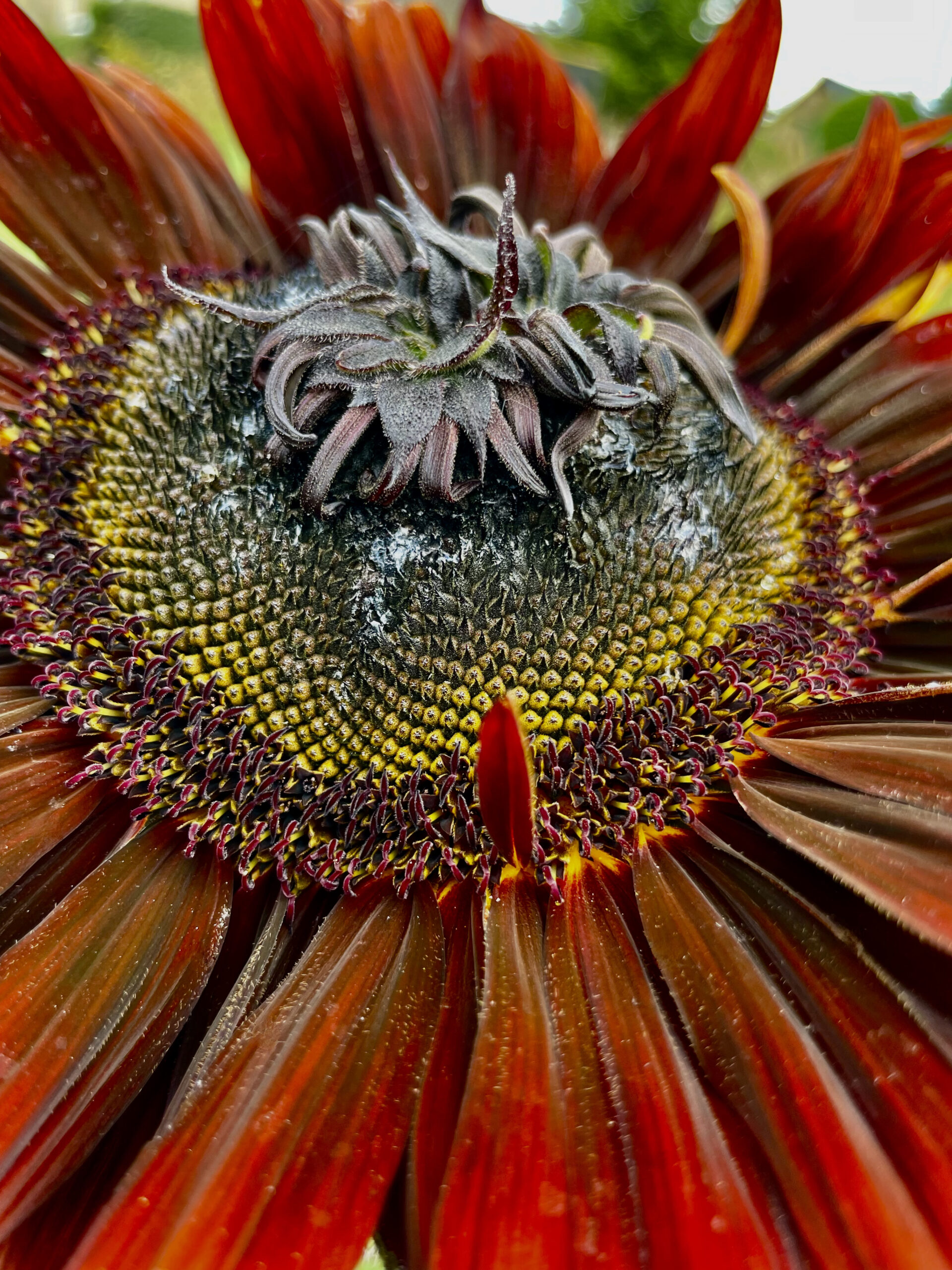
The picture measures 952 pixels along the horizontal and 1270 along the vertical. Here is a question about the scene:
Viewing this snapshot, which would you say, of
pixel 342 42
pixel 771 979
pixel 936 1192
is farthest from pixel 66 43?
pixel 936 1192

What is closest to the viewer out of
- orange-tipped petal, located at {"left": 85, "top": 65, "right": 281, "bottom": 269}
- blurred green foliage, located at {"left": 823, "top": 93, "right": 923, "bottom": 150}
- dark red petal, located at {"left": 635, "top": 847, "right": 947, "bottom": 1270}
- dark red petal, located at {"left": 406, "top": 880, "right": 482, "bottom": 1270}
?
dark red petal, located at {"left": 635, "top": 847, "right": 947, "bottom": 1270}

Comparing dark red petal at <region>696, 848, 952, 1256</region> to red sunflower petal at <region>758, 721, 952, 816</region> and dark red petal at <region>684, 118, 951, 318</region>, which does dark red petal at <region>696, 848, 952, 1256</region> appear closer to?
red sunflower petal at <region>758, 721, 952, 816</region>

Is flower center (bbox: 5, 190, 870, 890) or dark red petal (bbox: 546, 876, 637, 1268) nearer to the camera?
dark red petal (bbox: 546, 876, 637, 1268)

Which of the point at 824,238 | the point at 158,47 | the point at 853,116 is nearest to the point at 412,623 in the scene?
the point at 824,238

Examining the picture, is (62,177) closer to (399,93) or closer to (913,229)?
(399,93)

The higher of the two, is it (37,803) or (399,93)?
(399,93)

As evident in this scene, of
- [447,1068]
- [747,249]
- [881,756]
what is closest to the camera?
[447,1068]

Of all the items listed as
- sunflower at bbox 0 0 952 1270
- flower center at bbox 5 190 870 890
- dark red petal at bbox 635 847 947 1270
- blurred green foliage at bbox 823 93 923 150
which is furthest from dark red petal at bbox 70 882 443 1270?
blurred green foliage at bbox 823 93 923 150
